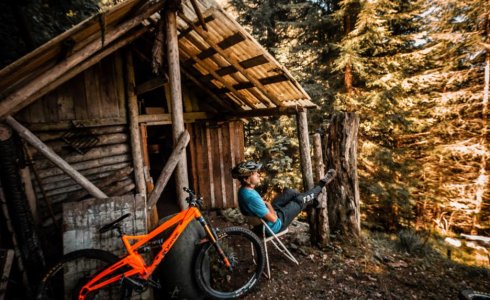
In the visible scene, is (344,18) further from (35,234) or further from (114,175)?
(35,234)

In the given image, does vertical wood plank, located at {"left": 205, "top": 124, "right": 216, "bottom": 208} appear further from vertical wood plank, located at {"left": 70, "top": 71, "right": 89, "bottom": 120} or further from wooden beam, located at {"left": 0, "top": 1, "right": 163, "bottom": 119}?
wooden beam, located at {"left": 0, "top": 1, "right": 163, "bottom": 119}

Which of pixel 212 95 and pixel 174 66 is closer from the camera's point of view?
pixel 174 66

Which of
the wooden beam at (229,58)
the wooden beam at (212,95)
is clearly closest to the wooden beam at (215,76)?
the wooden beam at (212,95)

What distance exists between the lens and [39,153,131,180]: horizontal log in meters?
5.01

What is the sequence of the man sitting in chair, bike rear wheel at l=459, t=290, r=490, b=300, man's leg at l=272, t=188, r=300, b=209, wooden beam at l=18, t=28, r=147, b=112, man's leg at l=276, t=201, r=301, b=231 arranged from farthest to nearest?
1. man's leg at l=272, t=188, r=300, b=209
2. man's leg at l=276, t=201, r=301, b=231
3. wooden beam at l=18, t=28, r=147, b=112
4. the man sitting in chair
5. bike rear wheel at l=459, t=290, r=490, b=300

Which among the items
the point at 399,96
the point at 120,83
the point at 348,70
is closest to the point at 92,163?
the point at 120,83

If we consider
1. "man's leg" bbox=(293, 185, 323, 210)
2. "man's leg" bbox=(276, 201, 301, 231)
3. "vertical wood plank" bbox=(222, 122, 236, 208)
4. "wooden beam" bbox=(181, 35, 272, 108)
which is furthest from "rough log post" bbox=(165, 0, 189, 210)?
"vertical wood plank" bbox=(222, 122, 236, 208)

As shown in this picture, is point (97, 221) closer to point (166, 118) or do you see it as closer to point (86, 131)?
point (86, 131)

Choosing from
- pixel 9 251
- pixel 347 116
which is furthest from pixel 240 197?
pixel 9 251

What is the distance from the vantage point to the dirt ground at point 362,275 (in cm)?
400

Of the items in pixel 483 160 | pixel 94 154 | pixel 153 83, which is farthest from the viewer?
pixel 483 160

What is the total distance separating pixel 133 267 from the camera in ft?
10.9

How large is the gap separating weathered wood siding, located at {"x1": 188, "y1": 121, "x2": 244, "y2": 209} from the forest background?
104 inches

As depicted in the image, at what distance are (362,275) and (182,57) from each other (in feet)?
20.5
